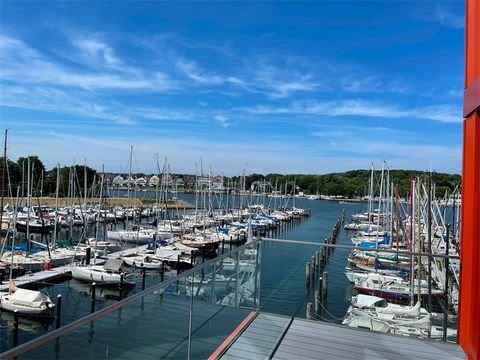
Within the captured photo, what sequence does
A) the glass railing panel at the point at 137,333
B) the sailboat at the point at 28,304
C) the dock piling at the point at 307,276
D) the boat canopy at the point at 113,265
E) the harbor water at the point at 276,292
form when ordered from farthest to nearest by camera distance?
the boat canopy at the point at 113,265
the sailboat at the point at 28,304
the dock piling at the point at 307,276
the harbor water at the point at 276,292
the glass railing panel at the point at 137,333

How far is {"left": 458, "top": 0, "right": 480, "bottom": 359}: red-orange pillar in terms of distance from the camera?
3916 millimetres

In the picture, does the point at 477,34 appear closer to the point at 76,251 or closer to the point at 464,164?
the point at 464,164

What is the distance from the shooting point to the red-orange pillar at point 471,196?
12.8 ft

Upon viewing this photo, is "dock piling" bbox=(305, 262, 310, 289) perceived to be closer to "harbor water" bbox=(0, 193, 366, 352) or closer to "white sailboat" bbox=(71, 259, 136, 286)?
"harbor water" bbox=(0, 193, 366, 352)

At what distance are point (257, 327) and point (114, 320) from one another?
9.00 ft

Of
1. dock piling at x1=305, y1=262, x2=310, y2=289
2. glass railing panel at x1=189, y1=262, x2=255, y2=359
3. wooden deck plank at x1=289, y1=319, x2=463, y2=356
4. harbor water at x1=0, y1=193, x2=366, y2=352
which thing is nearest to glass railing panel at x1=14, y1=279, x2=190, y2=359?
glass railing panel at x1=189, y1=262, x2=255, y2=359

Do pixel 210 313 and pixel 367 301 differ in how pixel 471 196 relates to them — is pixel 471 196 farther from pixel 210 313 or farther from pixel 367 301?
pixel 367 301

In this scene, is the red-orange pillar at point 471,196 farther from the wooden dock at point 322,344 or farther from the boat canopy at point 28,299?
the boat canopy at point 28,299

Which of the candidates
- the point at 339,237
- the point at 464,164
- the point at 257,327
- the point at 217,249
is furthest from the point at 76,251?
the point at 339,237

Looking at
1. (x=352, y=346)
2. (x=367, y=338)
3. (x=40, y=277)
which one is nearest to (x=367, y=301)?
(x=367, y=338)

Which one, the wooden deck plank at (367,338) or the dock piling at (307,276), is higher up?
the dock piling at (307,276)

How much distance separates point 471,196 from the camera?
407 centimetres

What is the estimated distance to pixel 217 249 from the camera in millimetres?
33156

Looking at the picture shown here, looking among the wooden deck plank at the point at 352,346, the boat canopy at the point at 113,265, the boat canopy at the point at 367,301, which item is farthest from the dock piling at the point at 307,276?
the boat canopy at the point at 113,265
